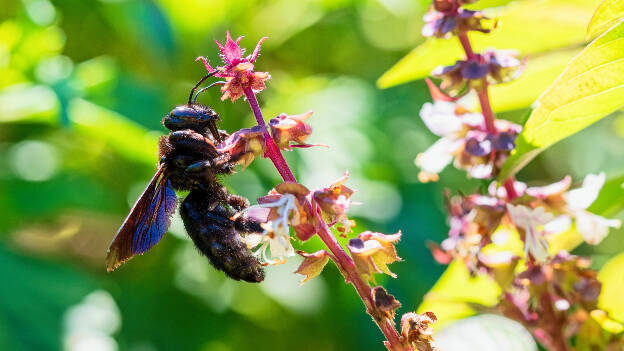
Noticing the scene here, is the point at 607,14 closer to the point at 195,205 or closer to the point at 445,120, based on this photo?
the point at 445,120

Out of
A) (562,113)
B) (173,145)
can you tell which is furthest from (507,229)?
(173,145)

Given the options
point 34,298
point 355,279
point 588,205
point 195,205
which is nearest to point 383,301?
point 355,279

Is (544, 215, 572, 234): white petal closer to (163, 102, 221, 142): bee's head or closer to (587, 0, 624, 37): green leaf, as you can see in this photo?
(587, 0, 624, 37): green leaf

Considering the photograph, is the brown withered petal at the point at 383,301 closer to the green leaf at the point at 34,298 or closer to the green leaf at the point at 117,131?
the green leaf at the point at 117,131

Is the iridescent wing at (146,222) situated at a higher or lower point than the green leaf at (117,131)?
higher

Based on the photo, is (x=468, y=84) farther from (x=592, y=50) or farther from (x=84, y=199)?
(x=84, y=199)

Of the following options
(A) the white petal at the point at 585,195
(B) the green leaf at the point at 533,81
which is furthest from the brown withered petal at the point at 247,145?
(B) the green leaf at the point at 533,81
